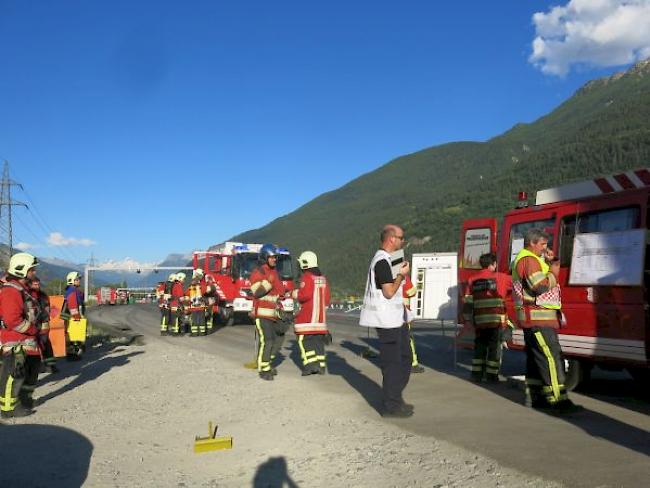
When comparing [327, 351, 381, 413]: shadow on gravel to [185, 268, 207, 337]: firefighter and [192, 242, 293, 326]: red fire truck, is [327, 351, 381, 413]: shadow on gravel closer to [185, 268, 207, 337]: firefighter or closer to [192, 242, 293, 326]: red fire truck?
[185, 268, 207, 337]: firefighter

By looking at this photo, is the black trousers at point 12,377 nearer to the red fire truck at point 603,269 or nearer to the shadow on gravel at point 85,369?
the shadow on gravel at point 85,369

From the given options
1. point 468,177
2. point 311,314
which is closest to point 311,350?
point 311,314

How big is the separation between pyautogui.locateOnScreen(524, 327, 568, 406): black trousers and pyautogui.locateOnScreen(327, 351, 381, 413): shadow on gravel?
187 cm

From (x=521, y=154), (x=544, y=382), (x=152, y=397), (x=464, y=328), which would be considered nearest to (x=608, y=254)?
(x=544, y=382)

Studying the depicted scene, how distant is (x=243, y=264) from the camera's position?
76.2 feet

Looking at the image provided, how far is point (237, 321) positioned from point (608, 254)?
20.7 m

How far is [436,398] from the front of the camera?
8.13 meters

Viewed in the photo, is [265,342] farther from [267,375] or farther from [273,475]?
[273,475]

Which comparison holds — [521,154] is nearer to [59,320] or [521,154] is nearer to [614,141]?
[614,141]

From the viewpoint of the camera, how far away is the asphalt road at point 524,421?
Answer: 4887mm

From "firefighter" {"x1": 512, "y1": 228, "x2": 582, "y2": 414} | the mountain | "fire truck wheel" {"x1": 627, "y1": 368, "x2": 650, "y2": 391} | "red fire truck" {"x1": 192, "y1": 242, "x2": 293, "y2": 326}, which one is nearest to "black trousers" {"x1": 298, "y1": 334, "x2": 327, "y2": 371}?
"firefighter" {"x1": 512, "y1": 228, "x2": 582, "y2": 414}

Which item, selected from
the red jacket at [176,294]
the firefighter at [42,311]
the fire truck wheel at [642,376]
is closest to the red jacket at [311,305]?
the firefighter at [42,311]

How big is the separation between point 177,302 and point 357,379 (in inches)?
459

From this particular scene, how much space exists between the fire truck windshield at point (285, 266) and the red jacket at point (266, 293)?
→ 41.1 feet
